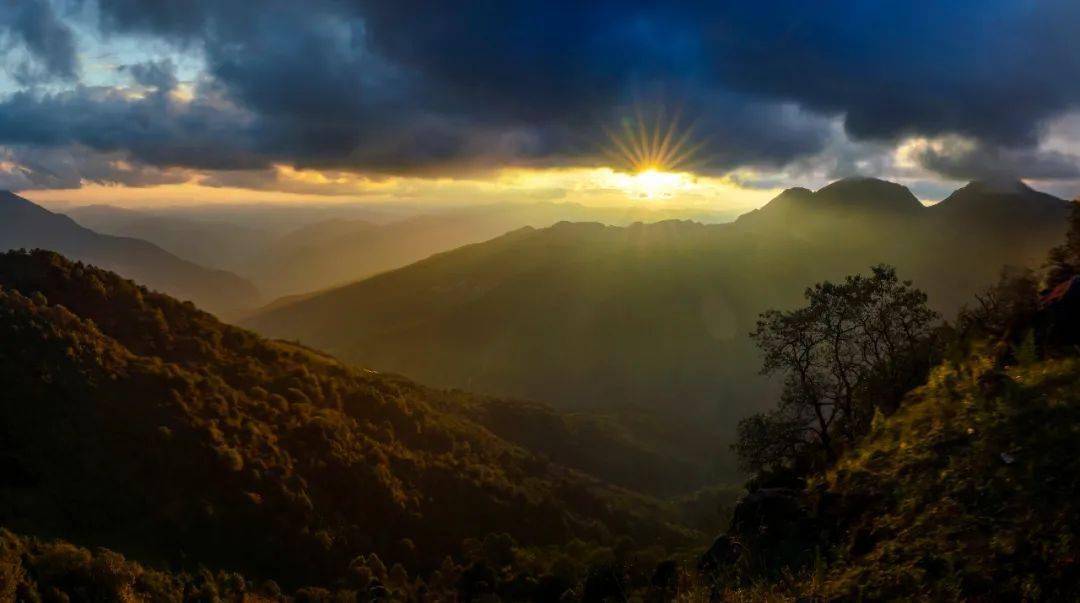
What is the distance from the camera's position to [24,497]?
101 feet

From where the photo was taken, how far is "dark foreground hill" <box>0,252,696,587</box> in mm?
33625

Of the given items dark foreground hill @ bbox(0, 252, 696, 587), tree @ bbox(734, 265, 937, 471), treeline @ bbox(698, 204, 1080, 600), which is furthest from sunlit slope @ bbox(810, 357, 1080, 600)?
dark foreground hill @ bbox(0, 252, 696, 587)

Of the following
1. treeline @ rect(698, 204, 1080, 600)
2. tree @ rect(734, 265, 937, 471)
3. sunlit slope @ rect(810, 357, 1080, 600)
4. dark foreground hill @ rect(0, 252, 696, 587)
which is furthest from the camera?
dark foreground hill @ rect(0, 252, 696, 587)

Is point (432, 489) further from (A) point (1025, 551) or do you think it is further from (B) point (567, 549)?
(A) point (1025, 551)

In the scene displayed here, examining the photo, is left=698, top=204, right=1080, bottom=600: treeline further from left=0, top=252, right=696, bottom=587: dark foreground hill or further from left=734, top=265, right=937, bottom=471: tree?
left=0, top=252, right=696, bottom=587: dark foreground hill

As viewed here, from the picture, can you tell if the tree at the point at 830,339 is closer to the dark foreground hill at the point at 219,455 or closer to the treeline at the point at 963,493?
the treeline at the point at 963,493

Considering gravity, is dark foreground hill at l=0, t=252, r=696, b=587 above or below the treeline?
below

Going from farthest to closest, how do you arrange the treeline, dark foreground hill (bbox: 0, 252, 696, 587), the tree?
1. dark foreground hill (bbox: 0, 252, 696, 587)
2. the tree
3. the treeline

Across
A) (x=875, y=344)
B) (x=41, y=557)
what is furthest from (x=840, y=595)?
(x=41, y=557)

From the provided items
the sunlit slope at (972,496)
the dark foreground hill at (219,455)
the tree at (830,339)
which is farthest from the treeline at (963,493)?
the dark foreground hill at (219,455)

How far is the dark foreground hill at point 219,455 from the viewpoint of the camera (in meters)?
33.6

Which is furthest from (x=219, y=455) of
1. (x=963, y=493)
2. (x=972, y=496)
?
(x=972, y=496)

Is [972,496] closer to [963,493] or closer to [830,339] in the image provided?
[963,493]

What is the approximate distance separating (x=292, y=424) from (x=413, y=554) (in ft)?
48.2
